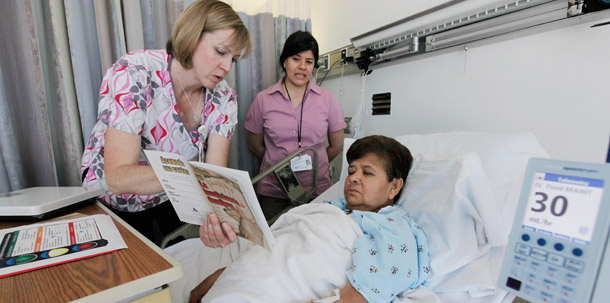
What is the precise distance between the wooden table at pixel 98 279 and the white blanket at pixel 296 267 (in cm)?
30

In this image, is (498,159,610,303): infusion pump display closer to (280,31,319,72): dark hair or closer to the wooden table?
the wooden table

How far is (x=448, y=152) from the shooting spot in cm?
132

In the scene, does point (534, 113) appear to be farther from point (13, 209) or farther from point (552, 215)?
point (13, 209)

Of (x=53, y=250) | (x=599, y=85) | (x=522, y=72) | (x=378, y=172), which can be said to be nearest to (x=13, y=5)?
(x=53, y=250)

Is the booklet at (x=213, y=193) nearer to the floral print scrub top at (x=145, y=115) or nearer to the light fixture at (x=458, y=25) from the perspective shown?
the floral print scrub top at (x=145, y=115)

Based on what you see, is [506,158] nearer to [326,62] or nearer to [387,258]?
[387,258]

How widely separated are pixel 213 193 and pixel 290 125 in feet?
4.11

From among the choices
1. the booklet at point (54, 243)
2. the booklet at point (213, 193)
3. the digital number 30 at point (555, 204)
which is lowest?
the booklet at point (54, 243)

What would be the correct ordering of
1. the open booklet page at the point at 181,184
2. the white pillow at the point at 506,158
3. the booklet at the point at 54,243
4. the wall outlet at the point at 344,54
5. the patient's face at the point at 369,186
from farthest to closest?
the wall outlet at the point at 344,54, the patient's face at the point at 369,186, the white pillow at the point at 506,158, the open booklet page at the point at 181,184, the booklet at the point at 54,243

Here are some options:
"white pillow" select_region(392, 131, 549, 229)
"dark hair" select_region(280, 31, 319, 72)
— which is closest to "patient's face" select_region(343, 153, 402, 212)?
"white pillow" select_region(392, 131, 549, 229)

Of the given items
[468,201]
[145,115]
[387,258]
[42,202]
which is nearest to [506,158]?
[468,201]

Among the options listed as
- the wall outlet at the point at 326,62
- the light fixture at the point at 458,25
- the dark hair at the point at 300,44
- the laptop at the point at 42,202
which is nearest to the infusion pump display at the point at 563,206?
the light fixture at the point at 458,25

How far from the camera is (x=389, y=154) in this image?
1.30 m

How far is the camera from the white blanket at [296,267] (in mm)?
883
